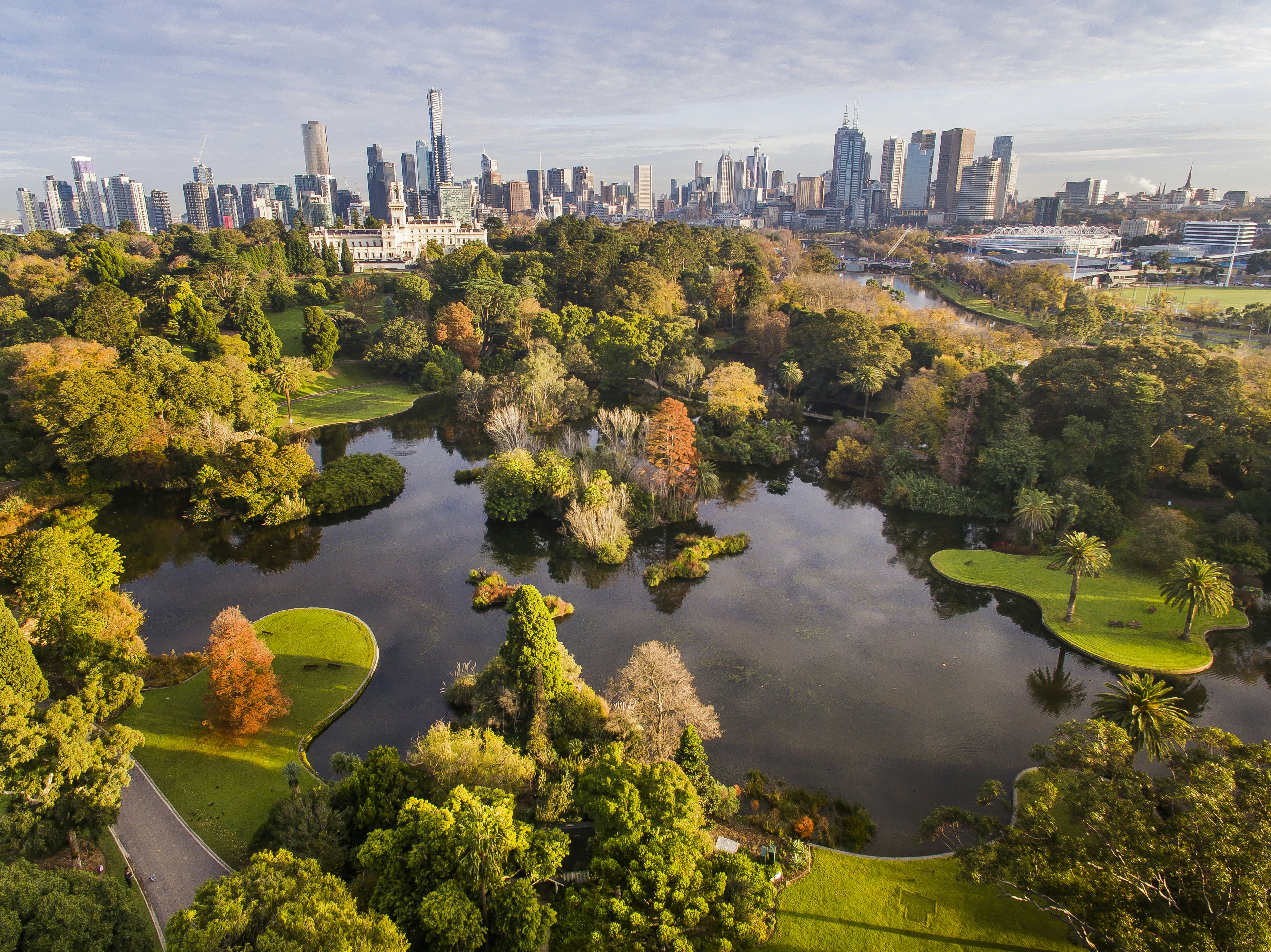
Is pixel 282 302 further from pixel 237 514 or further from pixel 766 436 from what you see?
pixel 766 436

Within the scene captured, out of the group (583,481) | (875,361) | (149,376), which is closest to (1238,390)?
(875,361)

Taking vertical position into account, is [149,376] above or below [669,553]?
above

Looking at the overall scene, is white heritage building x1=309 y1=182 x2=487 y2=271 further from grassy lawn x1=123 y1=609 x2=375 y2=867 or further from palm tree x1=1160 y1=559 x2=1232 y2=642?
palm tree x1=1160 y1=559 x2=1232 y2=642

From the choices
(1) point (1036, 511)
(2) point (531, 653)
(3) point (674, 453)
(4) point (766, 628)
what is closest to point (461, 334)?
(3) point (674, 453)

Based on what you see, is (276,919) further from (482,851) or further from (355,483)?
(355,483)

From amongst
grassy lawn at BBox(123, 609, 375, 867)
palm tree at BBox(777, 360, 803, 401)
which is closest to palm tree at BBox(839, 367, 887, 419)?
palm tree at BBox(777, 360, 803, 401)

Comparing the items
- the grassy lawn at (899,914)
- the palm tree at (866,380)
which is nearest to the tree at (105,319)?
the palm tree at (866,380)
